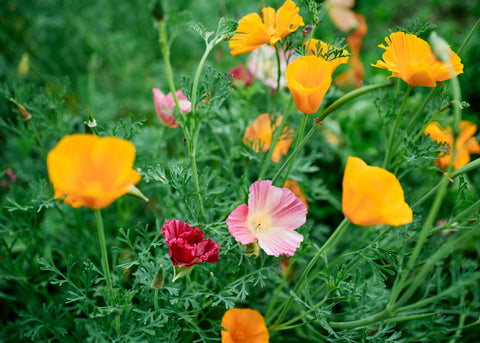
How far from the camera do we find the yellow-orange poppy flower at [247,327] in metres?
0.65

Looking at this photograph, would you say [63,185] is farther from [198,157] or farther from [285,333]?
[285,333]

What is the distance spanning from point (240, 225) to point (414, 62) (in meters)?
0.37

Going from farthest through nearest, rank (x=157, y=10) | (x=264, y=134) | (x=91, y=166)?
(x=264, y=134)
(x=157, y=10)
(x=91, y=166)

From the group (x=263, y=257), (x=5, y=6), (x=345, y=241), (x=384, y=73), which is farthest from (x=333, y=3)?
(x=5, y=6)

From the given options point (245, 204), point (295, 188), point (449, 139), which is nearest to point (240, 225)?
point (245, 204)

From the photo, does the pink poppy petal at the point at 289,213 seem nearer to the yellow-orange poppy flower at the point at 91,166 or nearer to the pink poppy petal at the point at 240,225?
the pink poppy petal at the point at 240,225

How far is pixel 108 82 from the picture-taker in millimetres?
1666

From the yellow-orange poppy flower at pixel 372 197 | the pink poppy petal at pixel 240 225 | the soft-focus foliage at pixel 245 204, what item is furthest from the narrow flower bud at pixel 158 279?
the yellow-orange poppy flower at pixel 372 197

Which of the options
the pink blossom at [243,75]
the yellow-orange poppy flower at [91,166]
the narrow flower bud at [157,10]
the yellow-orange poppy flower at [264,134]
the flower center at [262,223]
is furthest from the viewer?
the pink blossom at [243,75]

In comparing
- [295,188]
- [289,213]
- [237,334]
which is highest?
[289,213]

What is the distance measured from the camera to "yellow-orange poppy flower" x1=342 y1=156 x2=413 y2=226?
0.46 meters

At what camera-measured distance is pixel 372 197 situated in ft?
1.52

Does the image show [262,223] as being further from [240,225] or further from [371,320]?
[371,320]

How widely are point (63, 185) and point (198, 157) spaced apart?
0.41 meters
